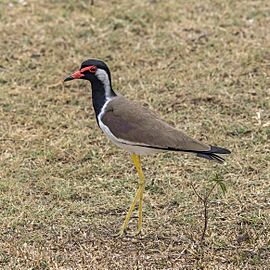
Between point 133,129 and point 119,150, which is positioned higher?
point 133,129

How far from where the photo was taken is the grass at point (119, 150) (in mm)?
4703

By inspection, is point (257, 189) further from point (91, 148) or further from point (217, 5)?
point (217, 5)

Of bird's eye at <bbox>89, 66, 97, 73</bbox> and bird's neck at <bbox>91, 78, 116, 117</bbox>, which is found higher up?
bird's eye at <bbox>89, 66, 97, 73</bbox>

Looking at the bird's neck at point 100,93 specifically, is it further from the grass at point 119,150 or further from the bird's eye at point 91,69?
the grass at point 119,150

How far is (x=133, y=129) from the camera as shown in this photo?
470cm

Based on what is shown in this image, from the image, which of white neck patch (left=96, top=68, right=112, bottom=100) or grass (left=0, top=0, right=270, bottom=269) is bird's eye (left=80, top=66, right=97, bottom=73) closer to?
white neck patch (left=96, top=68, right=112, bottom=100)

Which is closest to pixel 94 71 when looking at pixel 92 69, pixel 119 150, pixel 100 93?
pixel 92 69

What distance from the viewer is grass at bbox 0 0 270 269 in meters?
4.70

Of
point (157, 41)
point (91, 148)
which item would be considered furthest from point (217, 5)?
point (91, 148)

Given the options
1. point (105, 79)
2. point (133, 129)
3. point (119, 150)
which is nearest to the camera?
point (133, 129)

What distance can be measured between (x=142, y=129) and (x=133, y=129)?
0.06 metres

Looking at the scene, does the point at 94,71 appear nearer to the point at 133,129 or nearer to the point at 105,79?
the point at 105,79

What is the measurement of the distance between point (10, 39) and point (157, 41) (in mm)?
1556

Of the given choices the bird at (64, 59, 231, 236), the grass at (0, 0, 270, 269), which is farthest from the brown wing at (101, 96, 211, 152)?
the grass at (0, 0, 270, 269)
